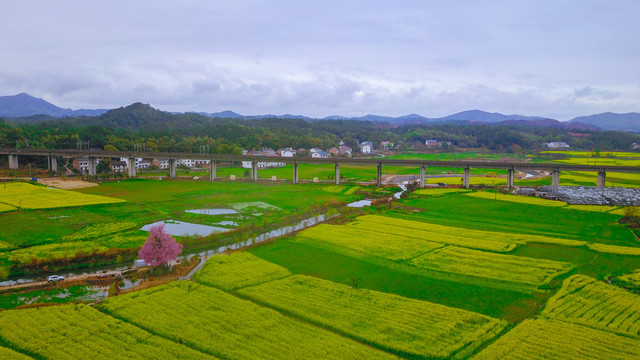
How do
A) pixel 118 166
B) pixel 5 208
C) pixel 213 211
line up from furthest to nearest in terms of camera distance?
pixel 118 166, pixel 213 211, pixel 5 208

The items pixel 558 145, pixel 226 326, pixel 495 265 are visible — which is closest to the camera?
pixel 226 326

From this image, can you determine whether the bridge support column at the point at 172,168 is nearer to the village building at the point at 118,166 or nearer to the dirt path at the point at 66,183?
the dirt path at the point at 66,183

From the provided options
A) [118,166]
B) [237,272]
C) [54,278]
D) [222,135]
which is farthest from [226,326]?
[222,135]

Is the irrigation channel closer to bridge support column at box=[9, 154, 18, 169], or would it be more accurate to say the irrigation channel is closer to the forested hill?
bridge support column at box=[9, 154, 18, 169]

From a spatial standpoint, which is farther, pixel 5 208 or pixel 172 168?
pixel 172 168

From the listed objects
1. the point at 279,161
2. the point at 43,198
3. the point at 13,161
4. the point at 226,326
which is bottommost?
the point at 226,326

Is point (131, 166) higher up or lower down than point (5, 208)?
higher up

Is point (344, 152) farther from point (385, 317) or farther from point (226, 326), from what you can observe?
point (226, 326)

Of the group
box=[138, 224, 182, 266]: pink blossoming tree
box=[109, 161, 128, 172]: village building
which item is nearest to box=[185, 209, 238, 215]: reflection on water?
box=[138, 224, 182, 266]: pink blossoming tree
